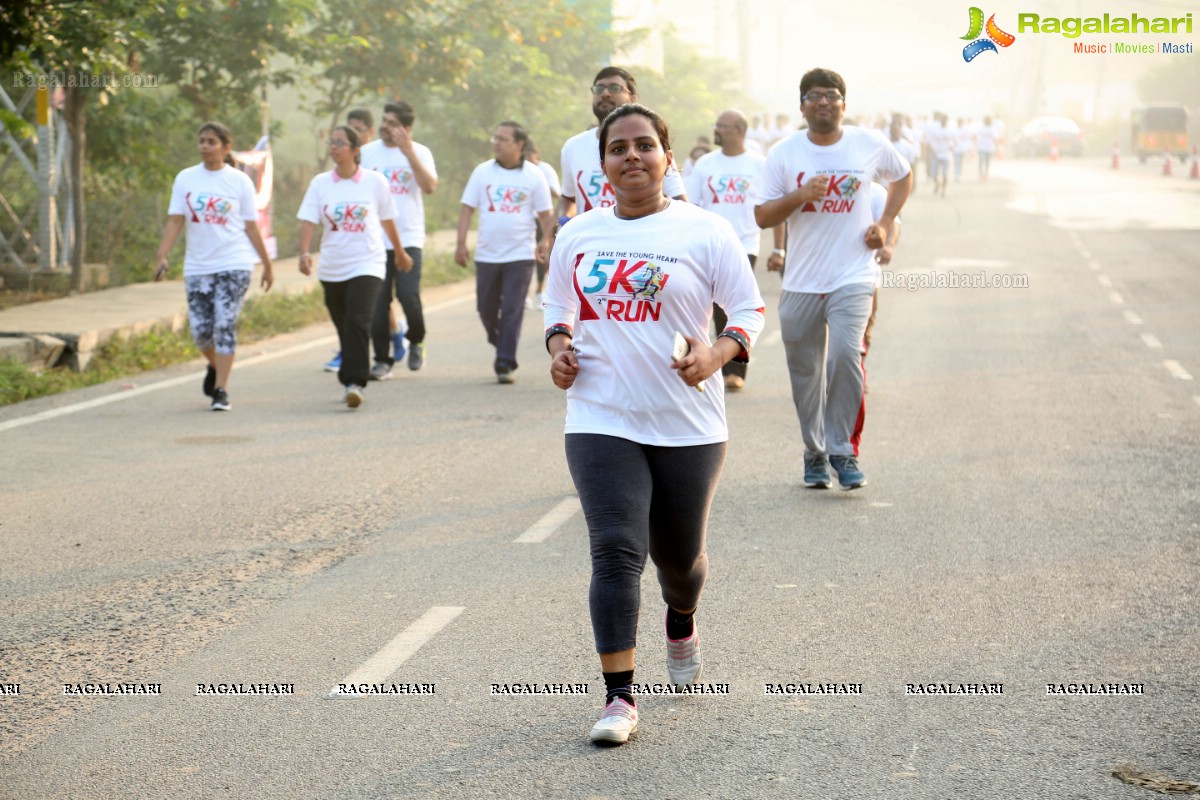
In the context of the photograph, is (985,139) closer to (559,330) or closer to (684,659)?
(684,659)

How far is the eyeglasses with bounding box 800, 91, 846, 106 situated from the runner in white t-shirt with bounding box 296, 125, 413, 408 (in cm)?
420

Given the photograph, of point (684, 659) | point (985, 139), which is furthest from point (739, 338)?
point (985, 139)

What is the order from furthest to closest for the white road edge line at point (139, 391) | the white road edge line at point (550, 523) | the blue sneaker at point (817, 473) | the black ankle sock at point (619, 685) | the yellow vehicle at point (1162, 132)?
the yellow vehicle at point (1162, 132), the white road edge line at point (139, 391), the blue sneaker at point (817, 473), the white road edge line at point (550, 523), the black ankle sock at point (619, 685)

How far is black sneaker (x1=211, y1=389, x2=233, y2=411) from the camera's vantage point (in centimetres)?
1102

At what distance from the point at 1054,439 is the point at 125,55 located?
11.4 m

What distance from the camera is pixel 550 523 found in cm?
766

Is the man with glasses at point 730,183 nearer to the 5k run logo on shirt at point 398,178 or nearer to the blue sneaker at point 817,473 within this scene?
the 5k run logo on shirt at point 398,178

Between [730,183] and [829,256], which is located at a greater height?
[730,183]

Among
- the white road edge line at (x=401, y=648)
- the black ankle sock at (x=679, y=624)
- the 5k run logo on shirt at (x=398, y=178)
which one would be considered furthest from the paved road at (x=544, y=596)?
the 5k run logo on shirt at (x=398, y=178)

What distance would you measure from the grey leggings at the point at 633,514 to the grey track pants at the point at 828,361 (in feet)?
11.0

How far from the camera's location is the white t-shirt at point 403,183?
13.0 m

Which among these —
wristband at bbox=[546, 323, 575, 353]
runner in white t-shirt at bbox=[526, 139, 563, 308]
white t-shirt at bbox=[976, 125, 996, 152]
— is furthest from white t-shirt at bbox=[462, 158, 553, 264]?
white t-shirt at bbox=[976, 125, 996, 152]

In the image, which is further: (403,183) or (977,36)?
(977,36)

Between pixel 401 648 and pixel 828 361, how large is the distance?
3390 millimetres
